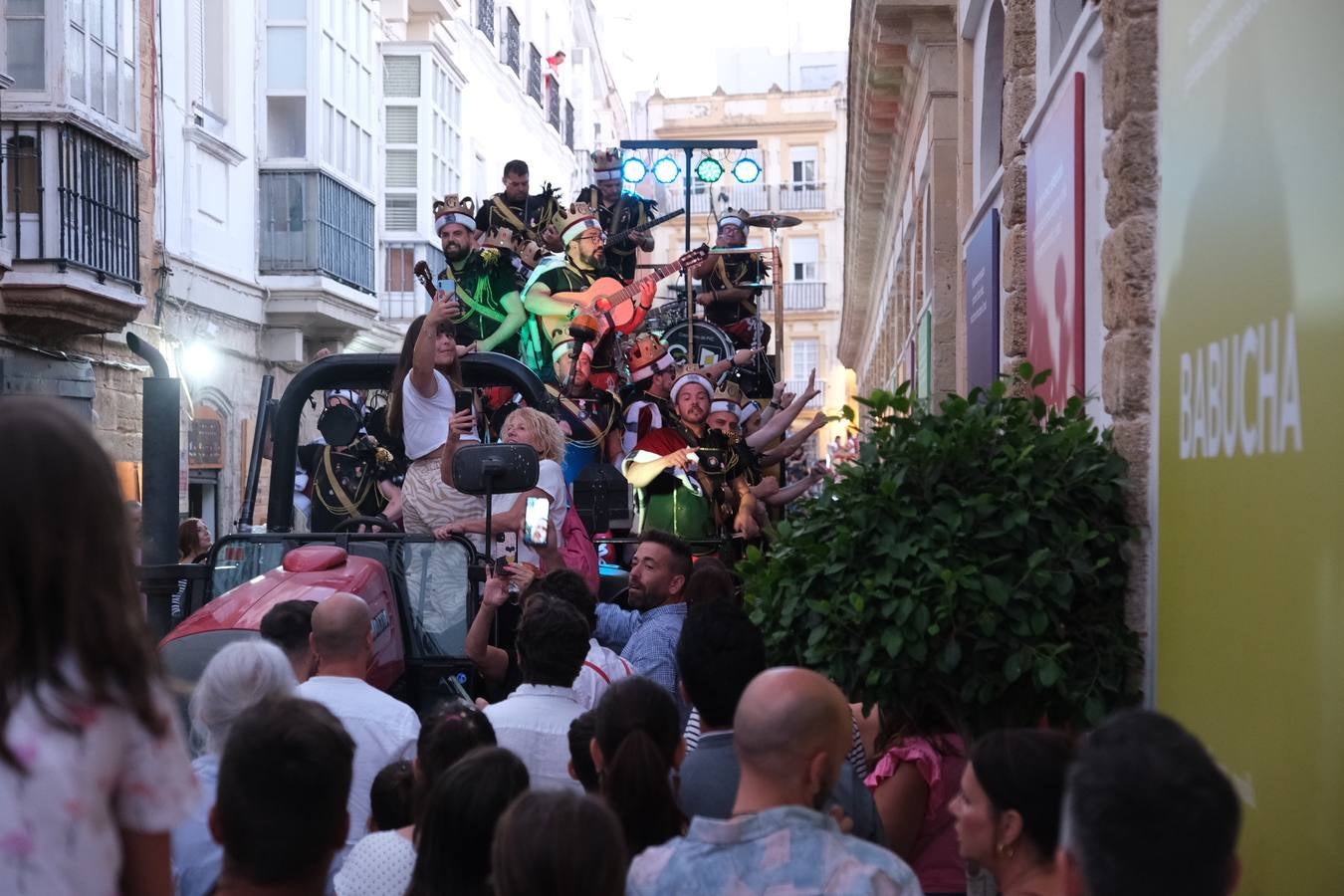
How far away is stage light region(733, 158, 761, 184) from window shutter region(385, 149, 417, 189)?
10.6 metres

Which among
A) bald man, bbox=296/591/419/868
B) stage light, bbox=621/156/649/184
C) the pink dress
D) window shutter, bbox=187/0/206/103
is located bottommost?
the pink dress

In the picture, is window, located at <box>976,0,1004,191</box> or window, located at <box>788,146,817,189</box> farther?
window, located at <box>788,146,817,189</box>

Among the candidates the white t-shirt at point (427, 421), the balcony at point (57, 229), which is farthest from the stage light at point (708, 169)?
the white t-shirt at point (427, 421)

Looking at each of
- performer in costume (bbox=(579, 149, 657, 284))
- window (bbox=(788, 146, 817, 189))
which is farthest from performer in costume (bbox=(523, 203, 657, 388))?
window (bbox=(788, 146, 817, 189))

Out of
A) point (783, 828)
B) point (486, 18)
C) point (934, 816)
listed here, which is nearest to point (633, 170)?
point (934, 816)

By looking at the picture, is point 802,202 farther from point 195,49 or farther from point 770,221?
point 770,221

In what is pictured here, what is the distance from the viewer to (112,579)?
2.39 meters

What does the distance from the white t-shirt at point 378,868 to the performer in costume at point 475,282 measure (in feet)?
30.4

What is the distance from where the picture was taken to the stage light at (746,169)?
59.9 ft

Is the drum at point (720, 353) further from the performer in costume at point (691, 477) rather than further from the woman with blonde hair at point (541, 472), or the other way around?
the woman with blonde hair at point (541, 472)

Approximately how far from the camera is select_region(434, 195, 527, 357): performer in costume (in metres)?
12.8

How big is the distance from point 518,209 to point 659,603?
25.7 ft

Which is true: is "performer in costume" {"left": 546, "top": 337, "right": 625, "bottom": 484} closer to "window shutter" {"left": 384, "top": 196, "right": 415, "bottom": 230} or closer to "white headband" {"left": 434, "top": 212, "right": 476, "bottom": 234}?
"white headband" {"left": 434, "top": 212, "right": 476, "bottom": 234}

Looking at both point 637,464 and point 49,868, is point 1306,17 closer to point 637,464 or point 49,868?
point 49,868
